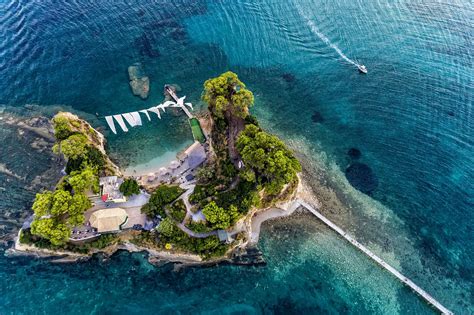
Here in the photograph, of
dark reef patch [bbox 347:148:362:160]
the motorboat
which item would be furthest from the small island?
the motorboat

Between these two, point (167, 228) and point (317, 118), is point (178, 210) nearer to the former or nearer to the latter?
point (167, 228)

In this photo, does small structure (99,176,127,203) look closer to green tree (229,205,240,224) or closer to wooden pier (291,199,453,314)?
green tree (229,205,240,224)

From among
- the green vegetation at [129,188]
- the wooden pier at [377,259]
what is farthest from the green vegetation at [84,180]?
the wooden pier at [377,259]

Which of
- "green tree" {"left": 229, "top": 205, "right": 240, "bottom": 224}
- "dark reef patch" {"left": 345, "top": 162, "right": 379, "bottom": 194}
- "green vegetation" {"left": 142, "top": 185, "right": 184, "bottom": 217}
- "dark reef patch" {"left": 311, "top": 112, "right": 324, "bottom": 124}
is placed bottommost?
"dark reef patch" {"left": 345, "top": 162, "right": 379, "bottom": 194}

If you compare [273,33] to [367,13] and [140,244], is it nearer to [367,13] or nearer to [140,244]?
[367,13]

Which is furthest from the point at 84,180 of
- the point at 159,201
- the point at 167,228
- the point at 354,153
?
the point at 354,153

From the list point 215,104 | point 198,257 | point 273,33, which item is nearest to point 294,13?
point 273,33
